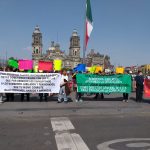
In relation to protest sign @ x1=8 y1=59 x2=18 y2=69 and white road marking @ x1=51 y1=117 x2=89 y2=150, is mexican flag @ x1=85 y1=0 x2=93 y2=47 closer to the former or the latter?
protest sign @ x1=8 y1=59 x2=18 y2=69

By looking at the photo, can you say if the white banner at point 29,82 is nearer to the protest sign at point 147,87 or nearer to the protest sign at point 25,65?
the protest sign at point 25,65

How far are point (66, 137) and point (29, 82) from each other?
866 centimetres

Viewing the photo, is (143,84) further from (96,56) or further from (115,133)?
(96,56)

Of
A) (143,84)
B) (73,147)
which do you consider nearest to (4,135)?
(73,147)

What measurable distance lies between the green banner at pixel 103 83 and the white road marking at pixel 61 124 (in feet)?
18.6

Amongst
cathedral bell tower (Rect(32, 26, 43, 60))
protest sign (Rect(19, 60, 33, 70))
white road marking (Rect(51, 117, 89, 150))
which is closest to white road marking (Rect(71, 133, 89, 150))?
white road marking (Rect(51, 117, 89, 150))

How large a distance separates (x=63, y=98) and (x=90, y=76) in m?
1.67

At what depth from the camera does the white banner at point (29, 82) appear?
17016 millimetres

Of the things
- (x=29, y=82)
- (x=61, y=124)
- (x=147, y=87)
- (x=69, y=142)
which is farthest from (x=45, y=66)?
(x=69, y=142)

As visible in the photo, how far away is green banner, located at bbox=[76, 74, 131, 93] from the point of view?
59.0 feet

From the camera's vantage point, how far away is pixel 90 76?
18.0 m

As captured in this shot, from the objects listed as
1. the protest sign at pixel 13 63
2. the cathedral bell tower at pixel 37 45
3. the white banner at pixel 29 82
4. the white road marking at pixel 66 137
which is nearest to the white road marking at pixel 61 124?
the white road marking at pixel 66 137

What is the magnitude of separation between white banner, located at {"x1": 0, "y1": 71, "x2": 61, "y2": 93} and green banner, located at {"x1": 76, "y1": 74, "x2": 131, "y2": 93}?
1.25m

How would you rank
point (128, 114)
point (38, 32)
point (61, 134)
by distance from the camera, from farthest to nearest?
point (38, 32)
point (128, 114)
point (61, 134)
